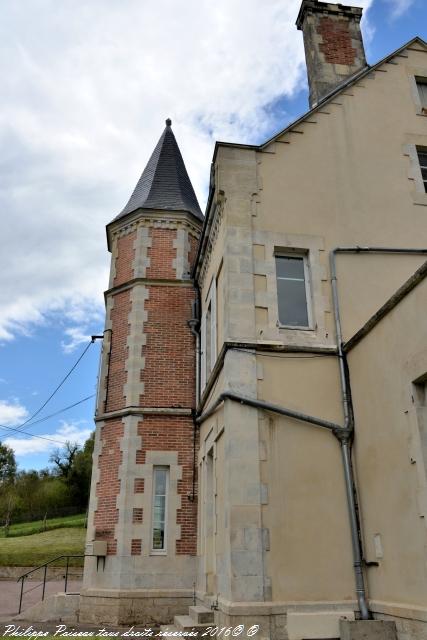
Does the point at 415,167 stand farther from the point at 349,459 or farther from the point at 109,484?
the point at 109,484

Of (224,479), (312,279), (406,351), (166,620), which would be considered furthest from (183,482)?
(406,351)

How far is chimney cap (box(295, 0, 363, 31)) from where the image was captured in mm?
12070

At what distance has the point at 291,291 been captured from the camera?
807 cm

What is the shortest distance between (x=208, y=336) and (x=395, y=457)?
527 centimetres

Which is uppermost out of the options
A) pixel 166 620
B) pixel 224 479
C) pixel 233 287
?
pixel 233 287

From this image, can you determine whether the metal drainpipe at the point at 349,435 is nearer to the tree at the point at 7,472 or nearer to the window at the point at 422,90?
the window at the point at 422,90

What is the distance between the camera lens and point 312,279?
316 inches

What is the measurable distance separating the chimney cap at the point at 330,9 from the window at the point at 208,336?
7357 mm

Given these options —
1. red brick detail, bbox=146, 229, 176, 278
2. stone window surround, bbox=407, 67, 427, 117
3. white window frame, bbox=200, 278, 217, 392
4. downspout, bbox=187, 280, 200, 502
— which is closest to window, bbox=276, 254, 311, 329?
white window frame, bbox=200, 278, 217, 392

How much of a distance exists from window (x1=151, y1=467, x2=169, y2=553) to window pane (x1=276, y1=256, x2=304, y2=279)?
15.2ft

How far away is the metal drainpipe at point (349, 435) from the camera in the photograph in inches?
245

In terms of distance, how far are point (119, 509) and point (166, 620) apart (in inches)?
79.9

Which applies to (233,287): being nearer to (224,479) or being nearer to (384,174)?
(224,479)

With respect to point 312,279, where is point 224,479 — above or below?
below
